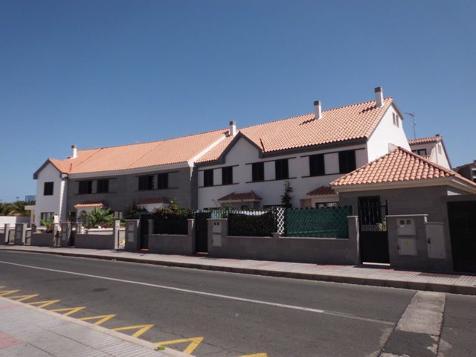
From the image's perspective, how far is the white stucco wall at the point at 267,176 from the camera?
90.4 feet

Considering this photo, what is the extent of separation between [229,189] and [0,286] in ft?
74.6

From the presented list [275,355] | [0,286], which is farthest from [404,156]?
[0,286]

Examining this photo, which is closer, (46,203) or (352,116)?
(352,116)

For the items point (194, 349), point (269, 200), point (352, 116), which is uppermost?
point (352, 116)

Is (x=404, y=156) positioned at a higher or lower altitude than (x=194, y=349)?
higher

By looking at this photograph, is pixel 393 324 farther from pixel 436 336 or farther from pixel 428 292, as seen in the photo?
pixel 428 292

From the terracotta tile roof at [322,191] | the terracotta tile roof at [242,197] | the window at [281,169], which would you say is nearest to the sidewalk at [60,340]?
the terracotta tile roof at [322,191]

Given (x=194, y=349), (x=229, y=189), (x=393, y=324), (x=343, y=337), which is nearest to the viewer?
(x=194, y=349)

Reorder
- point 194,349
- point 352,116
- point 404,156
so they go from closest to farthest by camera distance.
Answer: point 194,349, point 404,156, point 352,116

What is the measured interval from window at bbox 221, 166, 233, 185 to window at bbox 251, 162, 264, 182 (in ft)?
7.67

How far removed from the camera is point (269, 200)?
30656 mm

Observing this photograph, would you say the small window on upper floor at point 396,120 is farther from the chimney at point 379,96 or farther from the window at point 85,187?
the window at point 85,187

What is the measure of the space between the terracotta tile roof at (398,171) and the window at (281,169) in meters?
10.5

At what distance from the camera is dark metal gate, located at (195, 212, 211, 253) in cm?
1958
